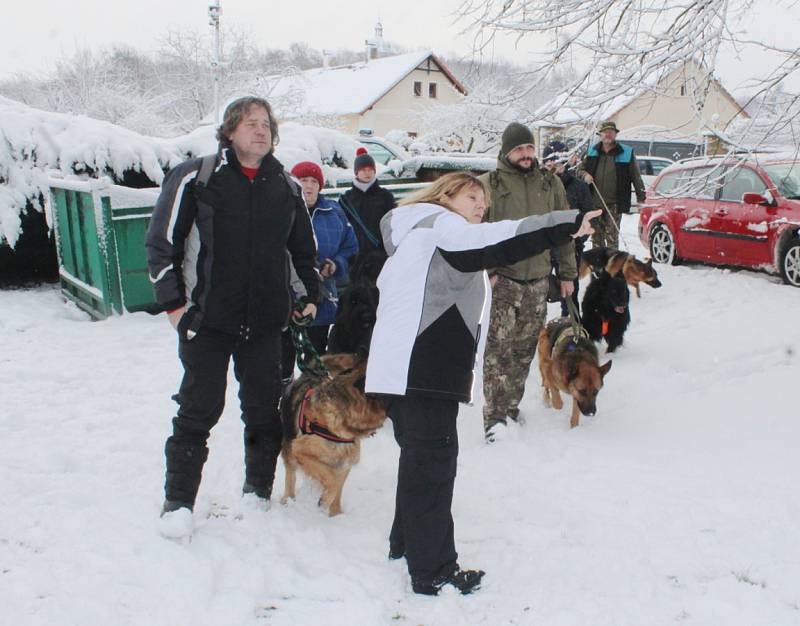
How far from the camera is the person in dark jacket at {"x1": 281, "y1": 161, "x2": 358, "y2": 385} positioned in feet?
15.4

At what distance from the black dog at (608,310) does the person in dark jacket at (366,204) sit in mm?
2463

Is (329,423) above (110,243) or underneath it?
underneath

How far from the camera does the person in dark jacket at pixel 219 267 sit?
2.95m

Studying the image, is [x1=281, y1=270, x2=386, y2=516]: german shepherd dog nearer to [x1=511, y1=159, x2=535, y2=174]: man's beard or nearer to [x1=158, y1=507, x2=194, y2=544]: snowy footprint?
[x1=158, y1=507, x2=194, y2=544]: snowy footprint

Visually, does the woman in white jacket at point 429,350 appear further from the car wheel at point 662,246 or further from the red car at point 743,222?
the car wheel at point 662,246

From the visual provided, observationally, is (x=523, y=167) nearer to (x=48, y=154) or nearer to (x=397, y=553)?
(x=397, y=553)

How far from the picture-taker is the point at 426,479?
275 centimetres

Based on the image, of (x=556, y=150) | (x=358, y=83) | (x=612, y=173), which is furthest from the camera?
(x=358, y=83)

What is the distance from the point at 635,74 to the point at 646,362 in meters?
2.82

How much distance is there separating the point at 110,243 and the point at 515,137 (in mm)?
4853

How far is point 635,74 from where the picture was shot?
14.9 feet

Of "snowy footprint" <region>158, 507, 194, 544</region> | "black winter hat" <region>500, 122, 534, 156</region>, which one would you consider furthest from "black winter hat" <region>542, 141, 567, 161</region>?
"snowy footprint" <region>158, 507, 194, 544</region>

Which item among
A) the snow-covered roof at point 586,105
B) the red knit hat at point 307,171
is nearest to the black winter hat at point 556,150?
Answer: the snow-covered roof at point 586,105

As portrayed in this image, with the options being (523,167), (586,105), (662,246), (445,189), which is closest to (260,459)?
(445,189)
